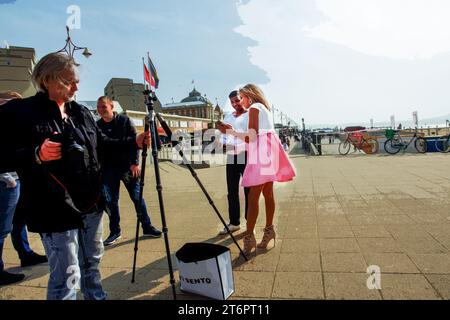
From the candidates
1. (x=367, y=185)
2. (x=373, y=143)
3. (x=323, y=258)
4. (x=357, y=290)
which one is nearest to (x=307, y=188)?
(x=367, y=185)

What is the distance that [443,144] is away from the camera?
15.4 m

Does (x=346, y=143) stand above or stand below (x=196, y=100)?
below

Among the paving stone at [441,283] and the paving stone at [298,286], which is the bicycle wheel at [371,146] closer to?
the paving stone at [441,283]

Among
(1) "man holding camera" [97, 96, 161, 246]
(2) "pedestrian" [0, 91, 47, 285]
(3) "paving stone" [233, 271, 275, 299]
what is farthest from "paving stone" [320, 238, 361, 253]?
(2) "pedestrian" [0, 91, 47, 285]

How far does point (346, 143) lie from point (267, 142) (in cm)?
1527

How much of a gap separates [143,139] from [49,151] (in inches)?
38.2

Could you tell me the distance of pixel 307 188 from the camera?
7.77m

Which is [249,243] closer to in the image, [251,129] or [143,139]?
[251,129]

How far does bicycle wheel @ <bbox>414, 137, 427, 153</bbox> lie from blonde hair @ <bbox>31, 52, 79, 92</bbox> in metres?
17.7

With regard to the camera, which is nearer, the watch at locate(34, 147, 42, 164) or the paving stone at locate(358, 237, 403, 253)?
the watch at locate(34, 147, 42, 164)

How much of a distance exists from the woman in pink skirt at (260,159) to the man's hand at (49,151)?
1.99 metres

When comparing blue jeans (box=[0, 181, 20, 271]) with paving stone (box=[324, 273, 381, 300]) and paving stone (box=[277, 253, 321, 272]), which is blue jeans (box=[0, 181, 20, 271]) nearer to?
paving stone (box=[277, 253, 321, 272])

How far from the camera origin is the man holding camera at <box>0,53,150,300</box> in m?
1.88
